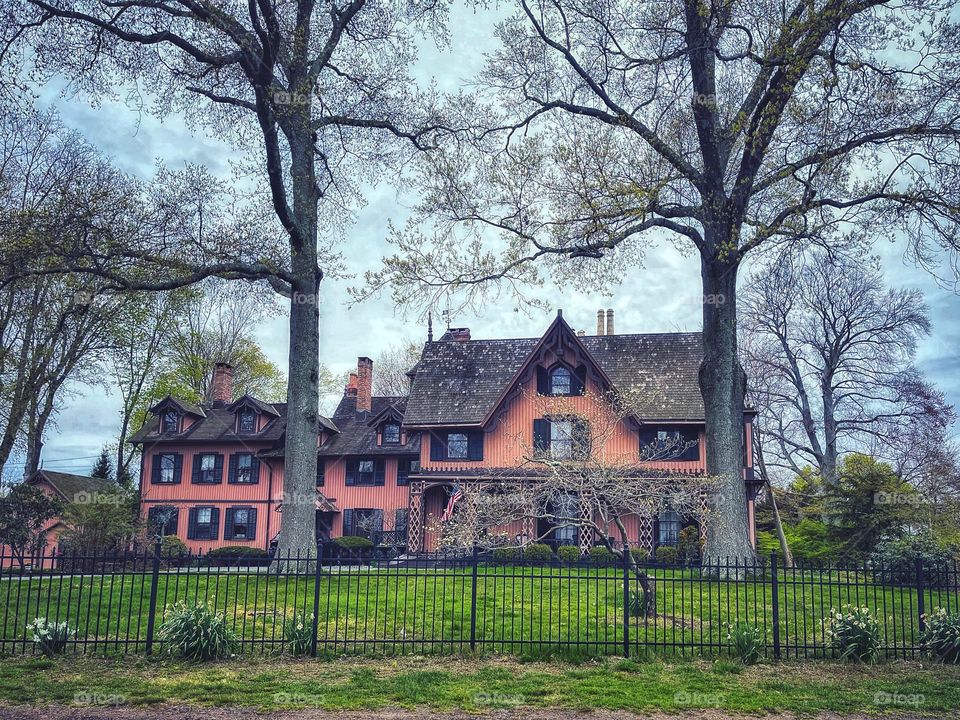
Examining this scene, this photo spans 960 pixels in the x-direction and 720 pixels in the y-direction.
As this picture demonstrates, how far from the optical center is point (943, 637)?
11.9m

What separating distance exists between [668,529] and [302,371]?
16.8 m

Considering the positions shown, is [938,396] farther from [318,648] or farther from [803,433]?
[318,648]

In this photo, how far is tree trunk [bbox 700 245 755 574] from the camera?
20719 mm

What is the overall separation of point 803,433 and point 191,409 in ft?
101

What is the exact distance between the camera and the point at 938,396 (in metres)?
37.3

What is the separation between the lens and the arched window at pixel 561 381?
32938 mm

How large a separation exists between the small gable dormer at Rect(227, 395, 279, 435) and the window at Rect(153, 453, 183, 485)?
130 inches

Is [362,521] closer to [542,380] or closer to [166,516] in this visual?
[166,516]

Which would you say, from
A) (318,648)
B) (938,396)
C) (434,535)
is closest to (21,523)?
(434,535)
